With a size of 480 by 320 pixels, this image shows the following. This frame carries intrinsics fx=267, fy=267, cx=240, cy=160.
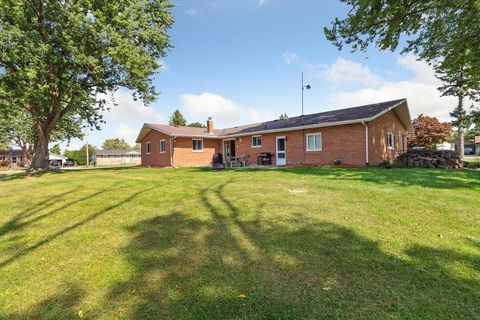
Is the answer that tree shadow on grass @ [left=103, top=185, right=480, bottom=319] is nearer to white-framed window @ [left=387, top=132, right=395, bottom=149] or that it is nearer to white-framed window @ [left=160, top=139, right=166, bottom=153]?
white-framed window @ [left=387, top=132, right=395, bottom=149]

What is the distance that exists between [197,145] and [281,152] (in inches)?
347

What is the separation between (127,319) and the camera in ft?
8.42

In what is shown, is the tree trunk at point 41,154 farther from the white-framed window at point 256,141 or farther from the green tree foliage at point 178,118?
the green tree foliage at point 178,118

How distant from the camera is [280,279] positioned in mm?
3162

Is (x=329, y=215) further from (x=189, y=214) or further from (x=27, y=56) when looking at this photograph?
(x=27, y=56)

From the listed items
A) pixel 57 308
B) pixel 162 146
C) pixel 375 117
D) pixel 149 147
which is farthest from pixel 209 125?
pixel 57 308

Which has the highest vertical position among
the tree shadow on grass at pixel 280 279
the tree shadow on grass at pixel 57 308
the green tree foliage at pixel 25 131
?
the green tree foliage at pixel 25 131

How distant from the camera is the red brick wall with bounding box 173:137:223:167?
23.5 meters

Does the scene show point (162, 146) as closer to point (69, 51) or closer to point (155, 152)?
point (155, 152)

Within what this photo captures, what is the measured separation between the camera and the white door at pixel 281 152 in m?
19.5

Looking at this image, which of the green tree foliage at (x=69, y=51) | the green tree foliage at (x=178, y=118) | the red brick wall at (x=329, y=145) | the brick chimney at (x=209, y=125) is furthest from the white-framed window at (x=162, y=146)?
the green tree foliage at (x=178, y=118)

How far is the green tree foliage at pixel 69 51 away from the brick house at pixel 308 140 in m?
7.50

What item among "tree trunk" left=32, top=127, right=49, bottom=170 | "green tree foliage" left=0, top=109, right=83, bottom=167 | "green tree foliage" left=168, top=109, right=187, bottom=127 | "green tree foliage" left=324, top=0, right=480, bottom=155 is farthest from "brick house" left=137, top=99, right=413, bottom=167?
"green tree foliage" left=168, top=109, right=187, bottom=127

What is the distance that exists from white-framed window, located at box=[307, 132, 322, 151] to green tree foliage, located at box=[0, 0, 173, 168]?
1130cm
